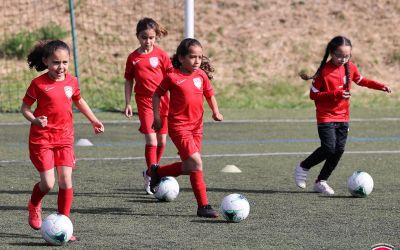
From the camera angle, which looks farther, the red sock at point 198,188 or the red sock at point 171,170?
the red sock at point 171,170

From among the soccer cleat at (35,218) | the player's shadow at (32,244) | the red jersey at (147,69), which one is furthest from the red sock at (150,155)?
the player's shadow at (32,244)

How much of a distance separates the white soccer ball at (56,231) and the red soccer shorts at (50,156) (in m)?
0.59

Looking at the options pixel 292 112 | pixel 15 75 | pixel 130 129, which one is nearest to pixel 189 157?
pixel 130 129

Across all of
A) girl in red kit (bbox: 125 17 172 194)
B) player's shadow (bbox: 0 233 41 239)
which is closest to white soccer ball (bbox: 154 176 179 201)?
girl in red kit (bbox: 125 17 172 194)

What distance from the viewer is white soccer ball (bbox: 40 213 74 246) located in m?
7.64

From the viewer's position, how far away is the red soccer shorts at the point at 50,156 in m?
8.17

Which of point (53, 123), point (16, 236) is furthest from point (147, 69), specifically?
point (16, 236)

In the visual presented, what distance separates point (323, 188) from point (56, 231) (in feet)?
12.7

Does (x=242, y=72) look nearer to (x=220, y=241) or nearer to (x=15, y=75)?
(x=15, y=75)

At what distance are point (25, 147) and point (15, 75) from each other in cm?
790

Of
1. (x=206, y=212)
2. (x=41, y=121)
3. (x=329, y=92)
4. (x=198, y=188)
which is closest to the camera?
(x=41, y=121)

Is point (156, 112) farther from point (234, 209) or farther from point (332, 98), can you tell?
point (332, 98)

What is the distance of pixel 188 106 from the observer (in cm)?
931

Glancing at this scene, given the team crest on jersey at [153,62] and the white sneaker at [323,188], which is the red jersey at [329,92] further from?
the team crest on jersey at [153,62]
